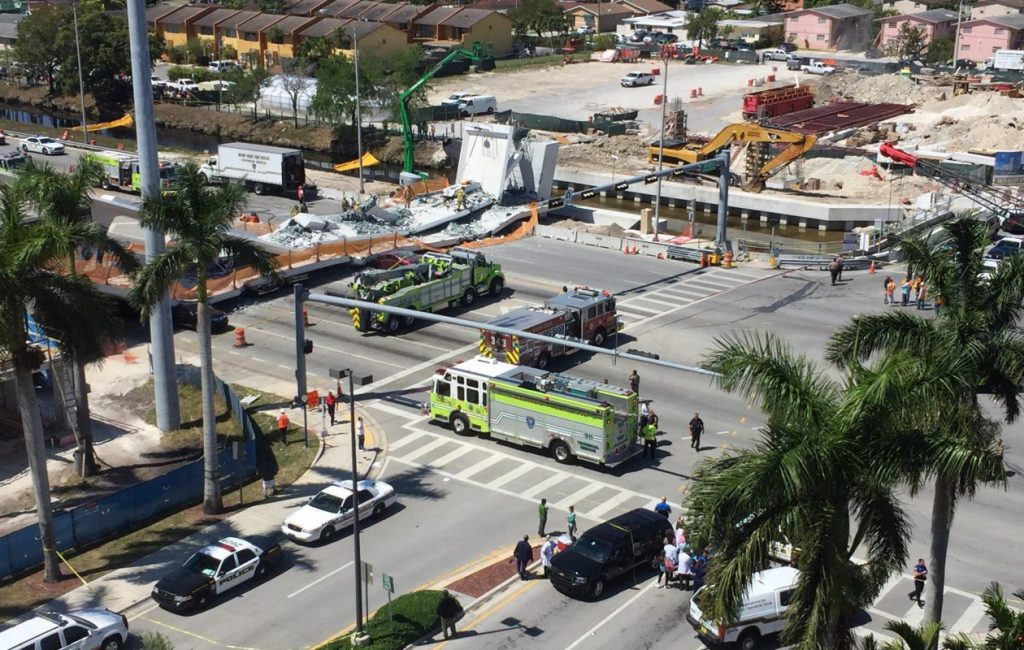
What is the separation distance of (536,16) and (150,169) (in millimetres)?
109256

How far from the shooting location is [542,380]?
3841cm

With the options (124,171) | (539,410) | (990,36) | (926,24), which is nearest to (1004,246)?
(539,410)

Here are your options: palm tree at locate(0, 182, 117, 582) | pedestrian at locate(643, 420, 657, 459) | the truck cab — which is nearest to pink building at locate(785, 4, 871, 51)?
the truck cab

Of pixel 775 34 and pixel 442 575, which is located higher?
pixel 775 34

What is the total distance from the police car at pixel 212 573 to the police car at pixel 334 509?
1.50 metres

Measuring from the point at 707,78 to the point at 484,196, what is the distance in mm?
57493

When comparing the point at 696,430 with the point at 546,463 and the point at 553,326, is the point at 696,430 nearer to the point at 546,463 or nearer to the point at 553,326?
the point at 546,463

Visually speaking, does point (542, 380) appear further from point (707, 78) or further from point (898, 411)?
point (707, 78)

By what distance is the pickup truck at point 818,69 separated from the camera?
4761 inches

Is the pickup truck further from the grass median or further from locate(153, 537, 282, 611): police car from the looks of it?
locate(153, 537, 282, 611): police car

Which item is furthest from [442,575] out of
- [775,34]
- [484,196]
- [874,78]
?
[775,34]

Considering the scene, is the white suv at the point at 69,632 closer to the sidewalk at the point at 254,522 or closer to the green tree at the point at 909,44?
the sidewalk at the point at 254,522

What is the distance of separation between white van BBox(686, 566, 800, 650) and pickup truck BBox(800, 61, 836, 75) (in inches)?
3977

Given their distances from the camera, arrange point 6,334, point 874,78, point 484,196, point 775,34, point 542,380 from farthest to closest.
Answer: point 775,34 < point 874,78 < point 484,196 < point 542,380 < point 6,334
